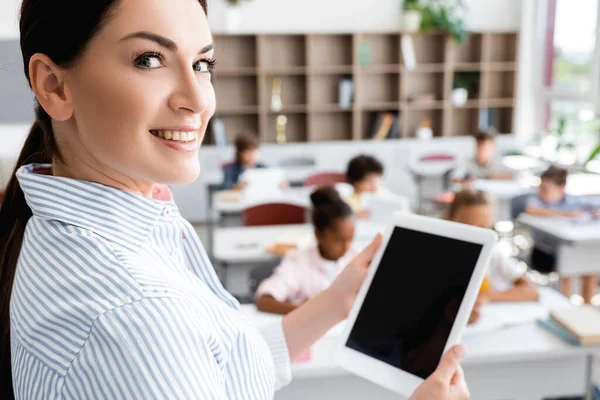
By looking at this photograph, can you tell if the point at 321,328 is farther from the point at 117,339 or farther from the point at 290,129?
the point at 290,129

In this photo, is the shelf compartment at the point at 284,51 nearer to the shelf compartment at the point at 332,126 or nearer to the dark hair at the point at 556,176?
the shelf compartment at the point at 332,126

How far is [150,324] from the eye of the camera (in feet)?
1.91

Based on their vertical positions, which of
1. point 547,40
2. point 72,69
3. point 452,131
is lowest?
point 452,131

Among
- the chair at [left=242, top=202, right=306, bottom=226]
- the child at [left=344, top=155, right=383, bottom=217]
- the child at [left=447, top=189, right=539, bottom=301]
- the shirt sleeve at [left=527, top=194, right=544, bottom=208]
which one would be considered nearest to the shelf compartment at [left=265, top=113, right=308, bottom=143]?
the child at [left=344, top=155, right=383, bottom=217]

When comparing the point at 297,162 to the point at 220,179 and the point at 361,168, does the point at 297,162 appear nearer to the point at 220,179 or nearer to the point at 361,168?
the point at 220,179

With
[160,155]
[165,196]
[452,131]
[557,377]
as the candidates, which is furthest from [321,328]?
[452,131]

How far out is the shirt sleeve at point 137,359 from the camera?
1.88 ft

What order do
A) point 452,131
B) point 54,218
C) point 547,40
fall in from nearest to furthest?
point 54,218 → point 547,40 → point 452,131

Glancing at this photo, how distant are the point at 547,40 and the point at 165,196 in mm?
6891

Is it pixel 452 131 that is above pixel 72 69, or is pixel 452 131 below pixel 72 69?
below

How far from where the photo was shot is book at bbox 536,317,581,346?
1.98m

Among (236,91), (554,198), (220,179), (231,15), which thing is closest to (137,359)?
(554,198)

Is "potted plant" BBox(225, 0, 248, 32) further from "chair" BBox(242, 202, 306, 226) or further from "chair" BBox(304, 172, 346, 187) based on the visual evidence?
"chair" BBox(242, 202, 306, 226)

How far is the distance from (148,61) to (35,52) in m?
0.14
